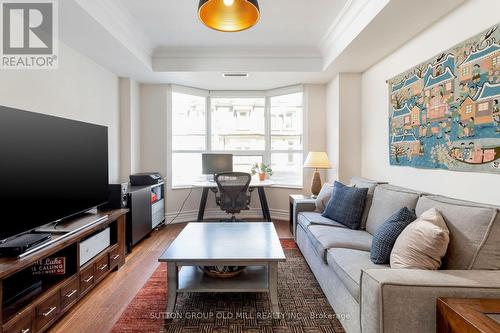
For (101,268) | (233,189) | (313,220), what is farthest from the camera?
(233,189)

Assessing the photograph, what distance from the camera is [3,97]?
2.00 meters

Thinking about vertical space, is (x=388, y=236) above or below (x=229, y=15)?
below

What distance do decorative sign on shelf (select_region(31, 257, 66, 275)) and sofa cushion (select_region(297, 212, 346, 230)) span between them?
216 cm

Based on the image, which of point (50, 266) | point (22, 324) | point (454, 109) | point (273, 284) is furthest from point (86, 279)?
point (454, 109)

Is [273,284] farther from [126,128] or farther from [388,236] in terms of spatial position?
[126,128]

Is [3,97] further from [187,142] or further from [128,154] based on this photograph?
[187,142]

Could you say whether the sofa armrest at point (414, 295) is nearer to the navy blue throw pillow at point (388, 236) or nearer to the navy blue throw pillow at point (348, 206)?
the navy blue throw pillow at point (388, 236)

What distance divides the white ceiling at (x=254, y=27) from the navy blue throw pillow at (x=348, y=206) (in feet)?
6.46

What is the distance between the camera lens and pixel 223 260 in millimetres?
1771

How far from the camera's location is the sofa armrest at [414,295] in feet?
3.81

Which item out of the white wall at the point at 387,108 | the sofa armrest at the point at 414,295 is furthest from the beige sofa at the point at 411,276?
the white wall at the point at 387,108

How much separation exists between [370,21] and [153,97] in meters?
3.45

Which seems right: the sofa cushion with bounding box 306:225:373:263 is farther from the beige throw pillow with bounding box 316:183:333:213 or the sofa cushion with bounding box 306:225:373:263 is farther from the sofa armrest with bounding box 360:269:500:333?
the sofa armrest with bounding box 360:269:500:333

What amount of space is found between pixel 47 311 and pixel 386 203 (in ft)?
9.00
